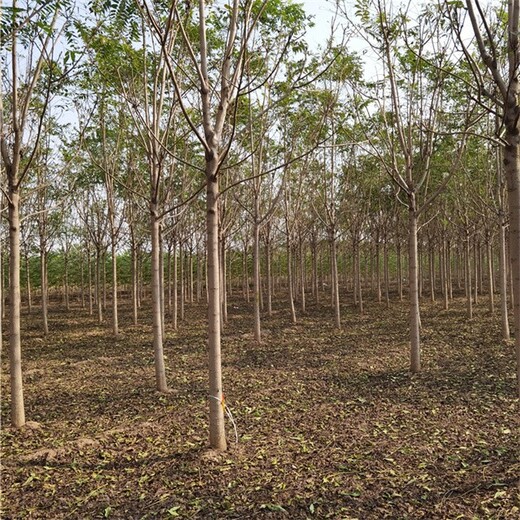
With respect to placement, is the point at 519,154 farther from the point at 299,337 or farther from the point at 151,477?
the point at 299,337

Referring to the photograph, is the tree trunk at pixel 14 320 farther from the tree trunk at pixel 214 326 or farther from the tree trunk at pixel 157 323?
the tree trunk at pixel 214 326

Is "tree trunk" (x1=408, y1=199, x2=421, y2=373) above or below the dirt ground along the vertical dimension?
above

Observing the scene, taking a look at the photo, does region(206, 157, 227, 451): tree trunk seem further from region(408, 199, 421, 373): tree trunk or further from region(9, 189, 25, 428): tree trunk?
region(408, 199, 421, 373): tree trunk

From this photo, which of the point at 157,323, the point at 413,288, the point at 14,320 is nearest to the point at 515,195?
the point at 413,288

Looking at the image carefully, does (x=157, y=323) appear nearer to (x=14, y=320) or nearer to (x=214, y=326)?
(x=14, y=320)

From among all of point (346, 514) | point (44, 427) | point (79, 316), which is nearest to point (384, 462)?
point (346, 514)

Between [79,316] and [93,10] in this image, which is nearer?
[93,10]

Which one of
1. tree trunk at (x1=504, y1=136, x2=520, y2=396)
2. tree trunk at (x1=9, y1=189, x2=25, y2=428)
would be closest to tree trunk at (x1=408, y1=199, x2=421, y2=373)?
tree trunk at (x1=504, y1=136, x2=520, y2=396)

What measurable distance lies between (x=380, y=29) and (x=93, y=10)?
424cm

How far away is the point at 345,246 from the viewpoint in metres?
24.0

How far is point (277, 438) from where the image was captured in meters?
4.30

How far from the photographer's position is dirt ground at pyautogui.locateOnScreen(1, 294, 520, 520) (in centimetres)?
309

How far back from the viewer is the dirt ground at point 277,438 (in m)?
3.09

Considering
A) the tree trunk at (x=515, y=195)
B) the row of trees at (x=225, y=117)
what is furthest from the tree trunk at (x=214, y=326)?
the tree trunk at (x=515, y=195)
